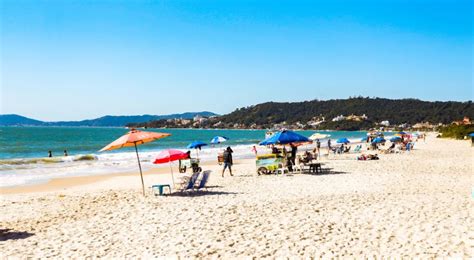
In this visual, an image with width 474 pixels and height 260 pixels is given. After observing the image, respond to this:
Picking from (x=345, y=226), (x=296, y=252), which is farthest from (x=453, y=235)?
(x=296, y=252)

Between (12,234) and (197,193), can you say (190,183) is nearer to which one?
(197,193)

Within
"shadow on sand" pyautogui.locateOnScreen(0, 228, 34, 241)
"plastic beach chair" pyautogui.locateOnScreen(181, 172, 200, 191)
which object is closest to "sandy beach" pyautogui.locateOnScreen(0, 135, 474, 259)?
"shadow on sand" pyautogui.locateOnScreen(0, 228, 34, 241)

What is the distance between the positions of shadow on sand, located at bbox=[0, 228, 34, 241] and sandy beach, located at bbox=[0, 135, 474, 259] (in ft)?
0.08

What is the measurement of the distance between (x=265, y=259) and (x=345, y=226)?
244cm

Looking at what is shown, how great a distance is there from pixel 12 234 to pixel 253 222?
494 centimetres

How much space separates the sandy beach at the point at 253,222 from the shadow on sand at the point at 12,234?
0.03 metres

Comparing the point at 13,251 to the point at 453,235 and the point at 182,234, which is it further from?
the point at 453,235

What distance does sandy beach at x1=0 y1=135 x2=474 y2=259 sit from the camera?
662 cm

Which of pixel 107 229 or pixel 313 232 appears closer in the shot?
pixel 313 232

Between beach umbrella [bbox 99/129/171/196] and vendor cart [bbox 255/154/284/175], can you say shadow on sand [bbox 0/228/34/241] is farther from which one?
vendor cart [bbox 255/154/284/175]

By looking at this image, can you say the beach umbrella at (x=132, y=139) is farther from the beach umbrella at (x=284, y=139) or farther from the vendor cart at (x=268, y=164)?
the vendor cart at (x=268, y=164)

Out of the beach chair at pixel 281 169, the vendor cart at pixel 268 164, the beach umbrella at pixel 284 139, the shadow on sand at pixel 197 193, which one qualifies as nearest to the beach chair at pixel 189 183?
the shadow on sand at pixel 197 193

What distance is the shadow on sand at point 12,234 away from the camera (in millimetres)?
7826

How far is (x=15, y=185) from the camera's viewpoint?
17750 millimetres
